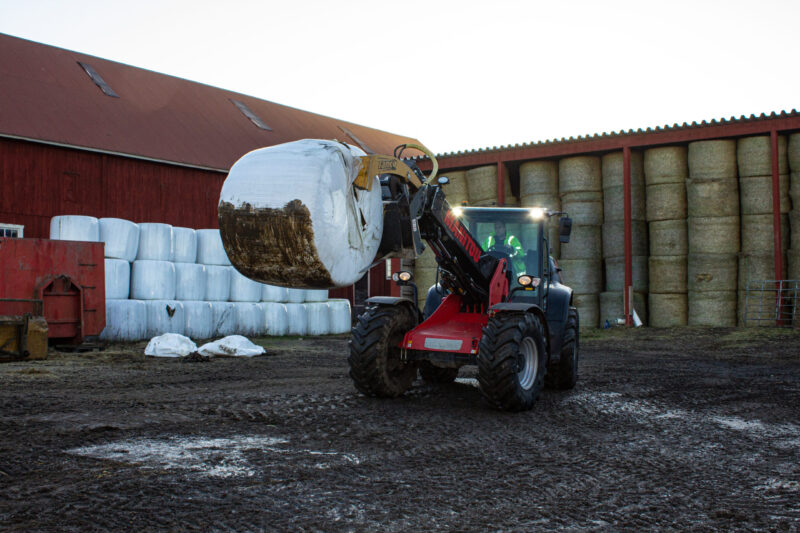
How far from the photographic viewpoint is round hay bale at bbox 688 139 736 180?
1570 centimetres

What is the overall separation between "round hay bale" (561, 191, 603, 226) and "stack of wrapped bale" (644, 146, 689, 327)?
1238mm

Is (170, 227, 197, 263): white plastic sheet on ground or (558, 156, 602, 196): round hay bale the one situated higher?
(558, 156, 602, 196): round hay bale

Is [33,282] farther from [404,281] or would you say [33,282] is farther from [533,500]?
[533,500]

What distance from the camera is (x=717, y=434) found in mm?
5906

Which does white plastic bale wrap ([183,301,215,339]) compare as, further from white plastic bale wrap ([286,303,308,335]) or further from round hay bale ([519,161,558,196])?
round hay bale ([519,161,558,196])

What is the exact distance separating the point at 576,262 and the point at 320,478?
13674 millimetres

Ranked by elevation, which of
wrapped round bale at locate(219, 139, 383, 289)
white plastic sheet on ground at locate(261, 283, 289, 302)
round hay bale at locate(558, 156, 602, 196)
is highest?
round hay bale at locate(558, 156, 602, 196)

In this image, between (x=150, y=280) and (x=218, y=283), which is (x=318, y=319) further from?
(x=150, y=280)

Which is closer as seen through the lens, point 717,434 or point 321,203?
point 321,203

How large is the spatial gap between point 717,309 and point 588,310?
286cm

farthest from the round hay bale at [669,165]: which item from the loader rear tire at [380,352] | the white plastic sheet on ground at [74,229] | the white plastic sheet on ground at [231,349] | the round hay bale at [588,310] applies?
the white plastic sheet on ground at [74,229]

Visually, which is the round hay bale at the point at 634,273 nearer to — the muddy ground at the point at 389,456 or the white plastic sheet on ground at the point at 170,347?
the muddy ground at the point at 389,456

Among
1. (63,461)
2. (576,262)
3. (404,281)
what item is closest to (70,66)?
(576,262)

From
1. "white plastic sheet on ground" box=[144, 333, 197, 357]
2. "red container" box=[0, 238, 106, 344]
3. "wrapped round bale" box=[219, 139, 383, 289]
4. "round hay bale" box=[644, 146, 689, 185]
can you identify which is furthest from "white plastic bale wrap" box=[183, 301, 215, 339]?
"wrapped round bale" box=[219, 139, 383, 289]
